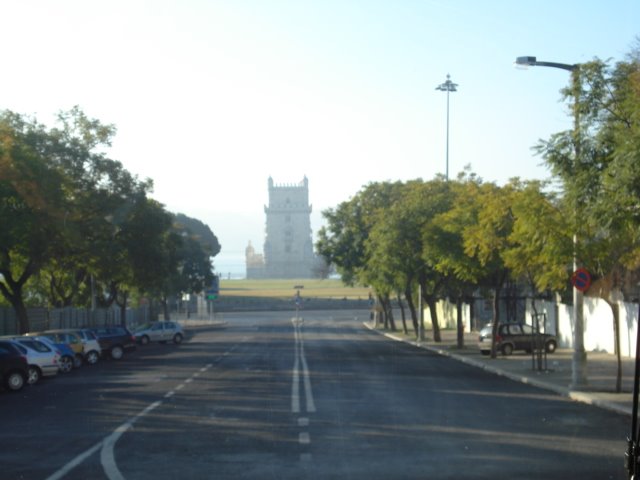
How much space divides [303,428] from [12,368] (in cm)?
1302

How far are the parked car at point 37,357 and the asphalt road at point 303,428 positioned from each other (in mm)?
582

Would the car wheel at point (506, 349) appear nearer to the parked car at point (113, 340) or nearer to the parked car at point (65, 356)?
the parked car at point (113, 340)

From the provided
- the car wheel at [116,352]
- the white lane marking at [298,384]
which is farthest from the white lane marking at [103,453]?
the car wheel at [116,352]

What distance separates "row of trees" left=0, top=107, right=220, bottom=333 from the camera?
36.8 m

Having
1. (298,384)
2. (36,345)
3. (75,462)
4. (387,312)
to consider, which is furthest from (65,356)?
(387,312)

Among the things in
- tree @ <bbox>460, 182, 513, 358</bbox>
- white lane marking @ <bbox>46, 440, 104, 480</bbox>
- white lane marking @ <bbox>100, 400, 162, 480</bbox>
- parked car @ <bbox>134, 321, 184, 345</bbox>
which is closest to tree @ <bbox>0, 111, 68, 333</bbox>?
parked car @ <bbox>134, 321, 184, 345</bbox>

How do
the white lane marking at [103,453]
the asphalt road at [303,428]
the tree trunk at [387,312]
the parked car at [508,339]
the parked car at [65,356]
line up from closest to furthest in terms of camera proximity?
the white lane marking at [103,453], the asphalt road at [303,428], the parked car at [65,356], the parked car at [508,339], the tree trunk at [387,312]

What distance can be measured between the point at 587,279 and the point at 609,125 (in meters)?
6.89

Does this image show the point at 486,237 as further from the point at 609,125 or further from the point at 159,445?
the point at 159,445

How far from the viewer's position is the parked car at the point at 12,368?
84.4 ft

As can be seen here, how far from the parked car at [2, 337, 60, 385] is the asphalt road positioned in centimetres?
58

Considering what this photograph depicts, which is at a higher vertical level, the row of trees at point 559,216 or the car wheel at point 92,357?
the row of trees at point 559,216

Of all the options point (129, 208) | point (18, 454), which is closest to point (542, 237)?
point (18, 454)

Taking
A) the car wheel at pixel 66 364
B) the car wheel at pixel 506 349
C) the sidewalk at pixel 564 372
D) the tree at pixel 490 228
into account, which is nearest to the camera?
the sidewalk at pixel 564 372
